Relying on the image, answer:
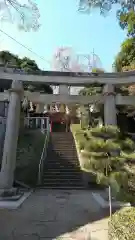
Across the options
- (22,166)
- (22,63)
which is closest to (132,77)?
(22,166)

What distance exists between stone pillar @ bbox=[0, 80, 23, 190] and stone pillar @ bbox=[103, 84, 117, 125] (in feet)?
15.2

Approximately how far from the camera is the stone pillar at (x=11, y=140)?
12.2 metres

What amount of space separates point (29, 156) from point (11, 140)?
11.7ft

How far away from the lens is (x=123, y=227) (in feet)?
16.5

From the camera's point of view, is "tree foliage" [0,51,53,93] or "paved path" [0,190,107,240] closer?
"paved path" [0,190,107,240]

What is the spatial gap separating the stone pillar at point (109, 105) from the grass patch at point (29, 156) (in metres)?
5.07

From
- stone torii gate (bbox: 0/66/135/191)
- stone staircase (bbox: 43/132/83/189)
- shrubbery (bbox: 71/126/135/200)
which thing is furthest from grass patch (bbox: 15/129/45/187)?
shrubbery (bbox: 71/126/135/200)

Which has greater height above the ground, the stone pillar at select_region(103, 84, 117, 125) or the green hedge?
the stone pillar at select_region(103, 84, 117, 125)

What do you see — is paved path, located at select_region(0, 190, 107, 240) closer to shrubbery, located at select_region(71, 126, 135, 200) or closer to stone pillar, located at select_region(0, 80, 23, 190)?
shrubbery, located at select_region(71, 126, 135, 200)

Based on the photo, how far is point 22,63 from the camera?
31625 millimetres

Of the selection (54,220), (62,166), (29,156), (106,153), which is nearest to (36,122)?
(29,156)

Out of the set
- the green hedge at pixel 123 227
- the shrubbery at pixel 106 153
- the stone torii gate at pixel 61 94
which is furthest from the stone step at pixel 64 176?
the green hedge at pixel 123 227

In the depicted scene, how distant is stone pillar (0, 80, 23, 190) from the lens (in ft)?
40.0

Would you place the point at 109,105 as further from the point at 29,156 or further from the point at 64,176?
the point at 29,156
